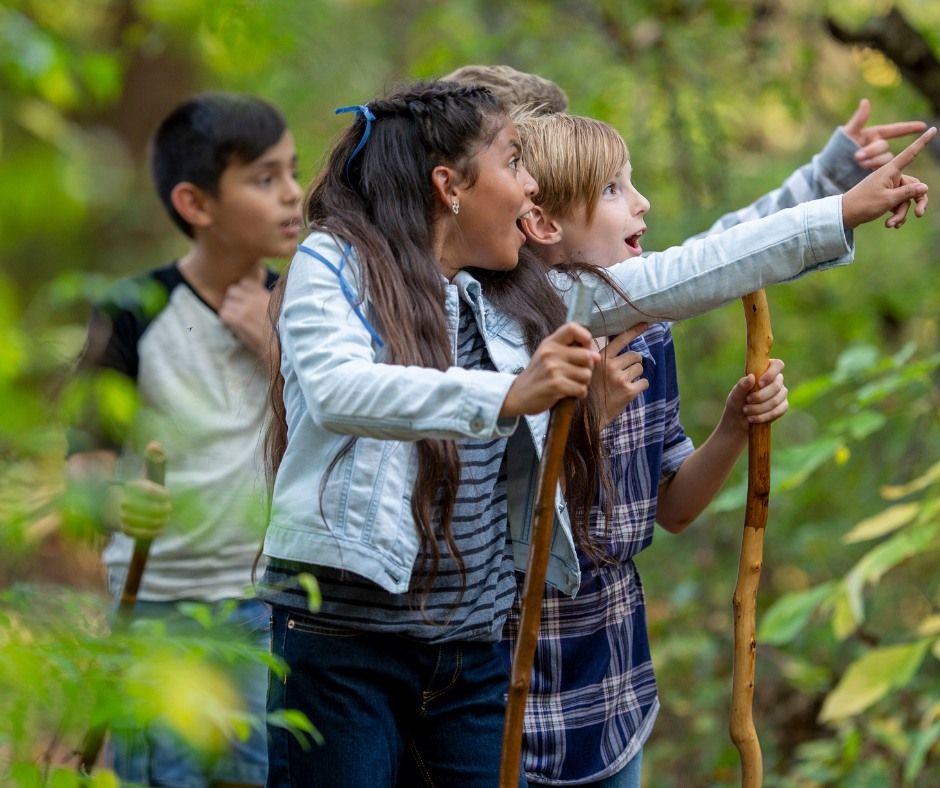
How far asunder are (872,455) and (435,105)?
10.2 ft

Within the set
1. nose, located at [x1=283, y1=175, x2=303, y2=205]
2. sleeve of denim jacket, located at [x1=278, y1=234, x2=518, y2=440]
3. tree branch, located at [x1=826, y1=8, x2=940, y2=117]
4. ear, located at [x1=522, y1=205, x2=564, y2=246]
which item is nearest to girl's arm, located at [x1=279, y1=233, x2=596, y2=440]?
sleeve of denim jacket, located at [x1=278, y1=234, x2=518, y2=440]

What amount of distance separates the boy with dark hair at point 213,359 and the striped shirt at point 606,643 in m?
0.79

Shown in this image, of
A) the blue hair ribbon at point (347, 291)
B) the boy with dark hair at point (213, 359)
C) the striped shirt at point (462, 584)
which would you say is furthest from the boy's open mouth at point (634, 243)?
the boy with dark hair at point (213, 359)

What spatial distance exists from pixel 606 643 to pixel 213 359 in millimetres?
1356

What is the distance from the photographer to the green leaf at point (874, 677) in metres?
3.24

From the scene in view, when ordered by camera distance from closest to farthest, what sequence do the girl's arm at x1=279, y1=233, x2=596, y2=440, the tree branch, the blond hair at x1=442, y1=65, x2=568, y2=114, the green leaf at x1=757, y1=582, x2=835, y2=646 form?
the girl's arm at x1=279, y1=233, x2=596, y2=440 < the blond hair at x1=442, y1=65, x2=568, y2=114 < the green leaf at x1=757, y1=582, x2=835, y2=646 < the tree branch

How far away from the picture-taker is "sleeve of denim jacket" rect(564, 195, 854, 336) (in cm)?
200

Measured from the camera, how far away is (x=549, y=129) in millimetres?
2328

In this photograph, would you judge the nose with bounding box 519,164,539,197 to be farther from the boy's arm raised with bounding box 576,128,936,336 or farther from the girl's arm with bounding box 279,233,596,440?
the girl's arm with bounding box 279,233,596,440

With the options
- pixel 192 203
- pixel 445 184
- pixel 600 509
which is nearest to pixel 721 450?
pixel 600 509

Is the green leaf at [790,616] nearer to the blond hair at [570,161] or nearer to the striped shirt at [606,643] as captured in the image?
the striped shirt at [606,643]

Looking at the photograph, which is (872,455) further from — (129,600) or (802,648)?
(129,600)

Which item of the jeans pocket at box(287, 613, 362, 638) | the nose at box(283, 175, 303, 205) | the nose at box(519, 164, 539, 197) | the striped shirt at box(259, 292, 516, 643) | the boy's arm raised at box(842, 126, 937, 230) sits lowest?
the jeans pocket at box(287, 613, 362, 638)

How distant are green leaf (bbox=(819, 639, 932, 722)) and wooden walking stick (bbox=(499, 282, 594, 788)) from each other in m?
1.71
